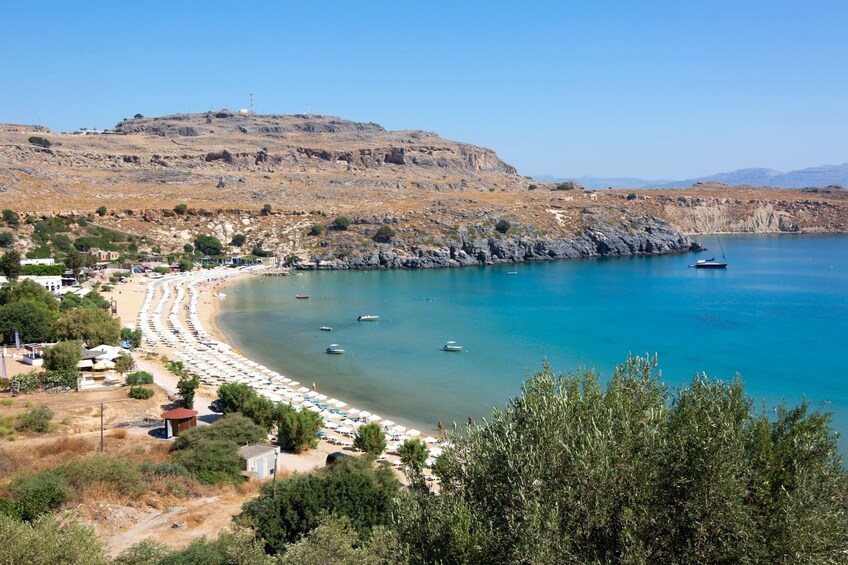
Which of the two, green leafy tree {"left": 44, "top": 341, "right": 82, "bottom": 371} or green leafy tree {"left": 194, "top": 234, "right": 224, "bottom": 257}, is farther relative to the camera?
green leafy tree {"left": 194, "top": 234, "right": 224, "bottom": 257}

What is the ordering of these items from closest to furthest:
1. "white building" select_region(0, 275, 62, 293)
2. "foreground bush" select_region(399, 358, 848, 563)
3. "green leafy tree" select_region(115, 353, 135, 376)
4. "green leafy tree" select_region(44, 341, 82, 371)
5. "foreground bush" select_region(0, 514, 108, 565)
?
"foreground bush" select_region(399, 358, 848, 563) < "foreground bush" select_region(0, 514, 108, 565) < "green leafy tree" select_region(44, 341, 82, 371) < "green leafy tree" select_region(115, 353, 135, 376) < "white building" select_region(0, 275, 62, 293)

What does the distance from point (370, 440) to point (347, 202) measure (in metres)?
85.5

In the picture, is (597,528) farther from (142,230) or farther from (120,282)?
(142,230)

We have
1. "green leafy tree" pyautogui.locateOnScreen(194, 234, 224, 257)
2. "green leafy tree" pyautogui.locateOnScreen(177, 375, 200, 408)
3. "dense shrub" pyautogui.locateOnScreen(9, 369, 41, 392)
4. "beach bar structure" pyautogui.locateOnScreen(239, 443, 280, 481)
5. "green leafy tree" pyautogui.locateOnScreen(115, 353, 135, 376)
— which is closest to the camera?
"beach bar structure" pyautogui.locateOnScreen(239, 443, 280, 481)

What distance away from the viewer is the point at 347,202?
10575cm

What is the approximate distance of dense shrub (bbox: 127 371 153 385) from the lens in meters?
28.9

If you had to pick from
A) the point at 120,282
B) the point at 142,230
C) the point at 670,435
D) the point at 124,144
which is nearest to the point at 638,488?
the point at 670,435

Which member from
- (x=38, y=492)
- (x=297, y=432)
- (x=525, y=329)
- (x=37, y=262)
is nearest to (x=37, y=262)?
(x=37, y=262)

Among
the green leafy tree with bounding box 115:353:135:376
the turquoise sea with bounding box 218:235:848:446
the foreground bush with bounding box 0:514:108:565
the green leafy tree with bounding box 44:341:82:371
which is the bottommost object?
the turquoise sea with bounding box 218:235:848:446

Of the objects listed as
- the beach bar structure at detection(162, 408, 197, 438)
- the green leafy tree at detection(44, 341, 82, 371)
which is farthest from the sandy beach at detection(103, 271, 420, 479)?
the green leafy tree at detection(44, 341, 82, 371)

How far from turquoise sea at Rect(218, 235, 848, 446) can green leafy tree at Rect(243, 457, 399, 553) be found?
12.5 metres

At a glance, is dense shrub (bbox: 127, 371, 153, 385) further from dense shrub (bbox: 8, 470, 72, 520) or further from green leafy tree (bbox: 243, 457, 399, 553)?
green leafy tree (bbox: 243, 457, 399, 553)

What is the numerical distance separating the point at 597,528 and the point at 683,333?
42.4m

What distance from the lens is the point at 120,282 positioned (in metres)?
61.8
